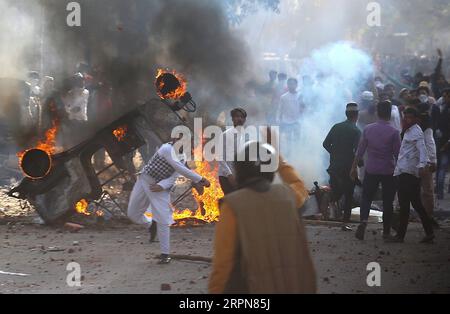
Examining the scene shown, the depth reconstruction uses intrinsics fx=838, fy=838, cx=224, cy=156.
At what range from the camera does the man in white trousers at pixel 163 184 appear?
9.27 m

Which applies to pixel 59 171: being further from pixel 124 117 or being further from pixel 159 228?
pixel 159 228

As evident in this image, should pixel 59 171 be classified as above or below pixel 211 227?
above

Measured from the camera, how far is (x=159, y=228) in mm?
9273

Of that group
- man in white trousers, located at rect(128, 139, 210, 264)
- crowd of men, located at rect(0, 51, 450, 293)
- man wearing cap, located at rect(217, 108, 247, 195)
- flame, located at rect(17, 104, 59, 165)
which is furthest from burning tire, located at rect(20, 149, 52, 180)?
man wearing cap, located at rect(217, 108, 247, 195)

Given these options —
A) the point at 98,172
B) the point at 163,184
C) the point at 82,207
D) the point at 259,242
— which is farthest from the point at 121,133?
the point at 259,242

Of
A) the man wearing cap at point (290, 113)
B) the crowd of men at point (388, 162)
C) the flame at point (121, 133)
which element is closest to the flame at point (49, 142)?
the flame at point (121, 133)

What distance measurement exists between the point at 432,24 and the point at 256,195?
45.2 metres

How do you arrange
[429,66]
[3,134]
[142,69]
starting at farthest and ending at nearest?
[429,66] → [3,134] → [142,69]

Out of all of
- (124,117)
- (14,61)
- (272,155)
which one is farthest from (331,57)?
(272,155)

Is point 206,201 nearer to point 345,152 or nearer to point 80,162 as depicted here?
point 80,162

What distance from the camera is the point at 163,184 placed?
950 centimetres

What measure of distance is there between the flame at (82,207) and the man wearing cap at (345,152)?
3496mm

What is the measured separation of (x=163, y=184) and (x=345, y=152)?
3079mm

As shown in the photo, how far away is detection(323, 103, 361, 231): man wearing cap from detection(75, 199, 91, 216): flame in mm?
3496
